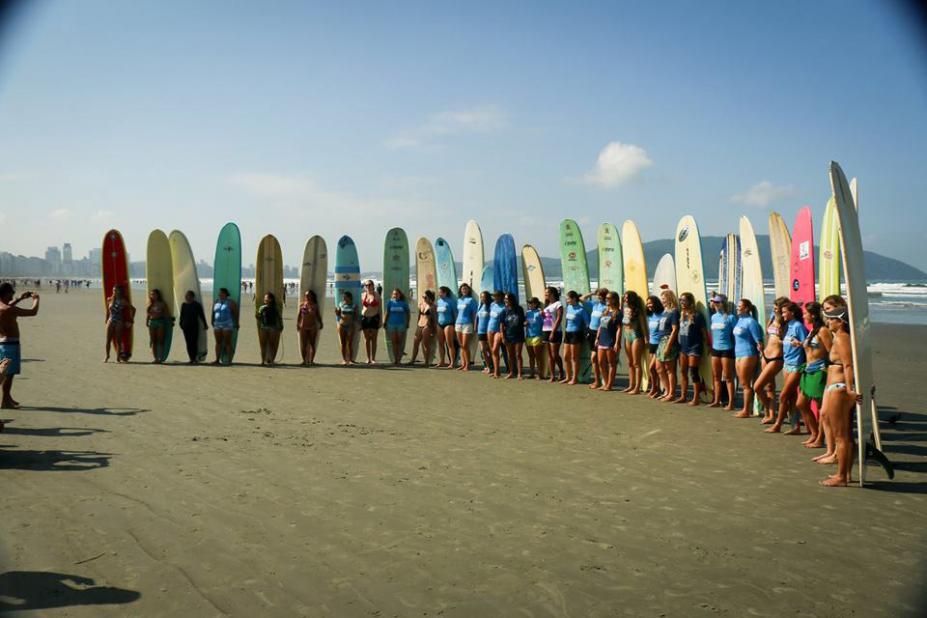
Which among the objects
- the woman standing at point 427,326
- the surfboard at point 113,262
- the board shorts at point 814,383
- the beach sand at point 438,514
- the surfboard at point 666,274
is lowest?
the beach sand at point 438,514

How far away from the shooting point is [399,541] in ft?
12.3

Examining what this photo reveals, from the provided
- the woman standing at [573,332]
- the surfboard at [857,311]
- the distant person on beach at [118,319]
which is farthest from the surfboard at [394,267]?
the surfboard at [857,311]

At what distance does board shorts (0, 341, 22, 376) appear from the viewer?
675cm

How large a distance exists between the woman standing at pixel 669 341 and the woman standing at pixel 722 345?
0.50 meters

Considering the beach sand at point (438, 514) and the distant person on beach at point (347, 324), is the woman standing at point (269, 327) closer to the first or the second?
the distant person on beach at point (347, 324)

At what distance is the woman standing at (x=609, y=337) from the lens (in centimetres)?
910

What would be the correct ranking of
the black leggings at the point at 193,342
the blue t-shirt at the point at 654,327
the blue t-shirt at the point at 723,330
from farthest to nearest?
the black leggings at the point at 193,342, the blue t-shirt at the point at 654,327, the blue t-shirt at the point at 723,330

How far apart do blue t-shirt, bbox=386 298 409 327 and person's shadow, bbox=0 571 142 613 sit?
28.5 feet

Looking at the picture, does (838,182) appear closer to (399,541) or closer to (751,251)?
(751,251)

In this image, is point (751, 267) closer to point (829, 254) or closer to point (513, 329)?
point (829, 254)

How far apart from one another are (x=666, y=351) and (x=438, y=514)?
508cm

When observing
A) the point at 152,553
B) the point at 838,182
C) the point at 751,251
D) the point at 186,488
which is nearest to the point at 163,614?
the point at 152,553

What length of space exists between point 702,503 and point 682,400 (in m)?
4.18

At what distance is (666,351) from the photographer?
8.41 metres
